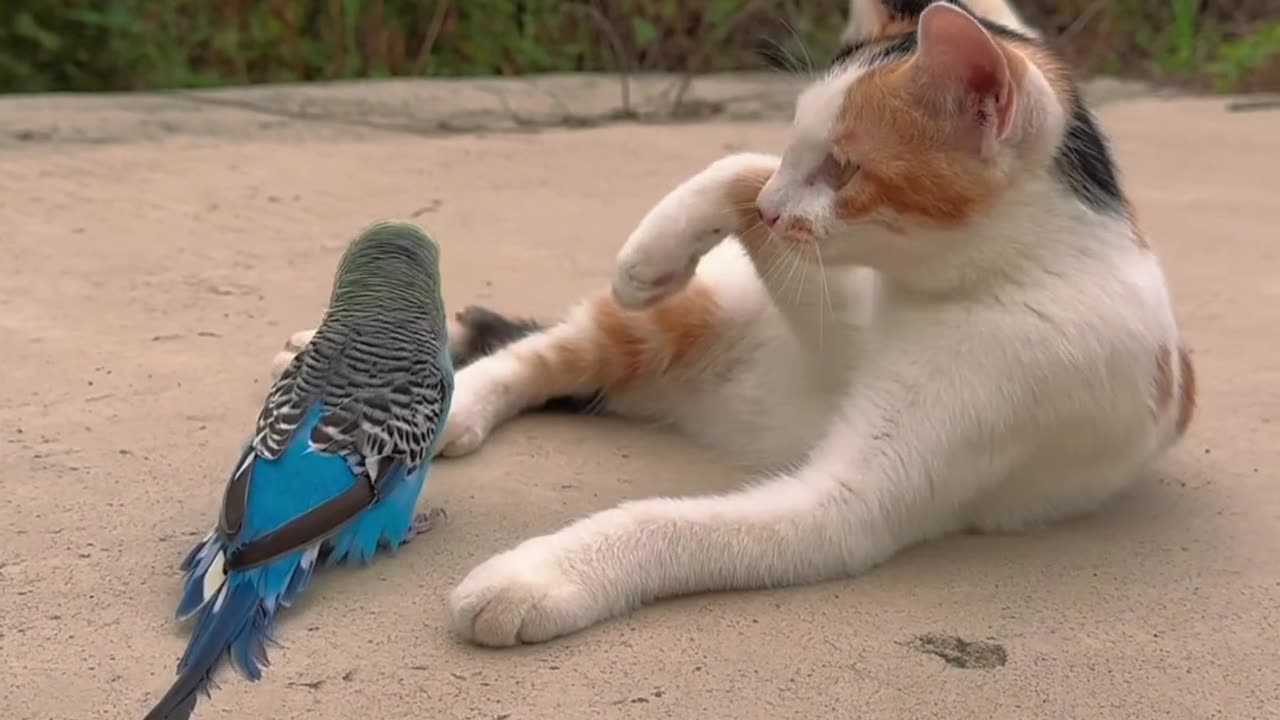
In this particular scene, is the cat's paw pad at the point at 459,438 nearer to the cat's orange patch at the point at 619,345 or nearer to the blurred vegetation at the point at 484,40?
the cat's orange patch at the point at 619,345

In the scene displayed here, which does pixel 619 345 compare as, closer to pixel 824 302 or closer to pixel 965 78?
pixel 824 302

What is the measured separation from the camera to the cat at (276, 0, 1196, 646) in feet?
5.01

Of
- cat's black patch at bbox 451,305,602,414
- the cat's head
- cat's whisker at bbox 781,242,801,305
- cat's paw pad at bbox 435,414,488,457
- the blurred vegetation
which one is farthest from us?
the blurred vegetation

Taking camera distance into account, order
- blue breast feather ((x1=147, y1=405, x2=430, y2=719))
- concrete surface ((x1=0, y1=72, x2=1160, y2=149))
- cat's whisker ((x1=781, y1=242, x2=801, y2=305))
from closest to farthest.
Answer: blue breast feather ((x1=147, y1=405, x2=430, y2=719)), cat's whisker ((x1=781, y1=242, x2=801, y2=305)), concrete surface ((x1=0, y1=72, x2=1160, y2=149))

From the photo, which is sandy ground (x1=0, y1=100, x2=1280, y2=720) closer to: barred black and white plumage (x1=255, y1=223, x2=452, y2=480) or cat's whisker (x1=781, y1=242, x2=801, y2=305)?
barred black and white plumage (x1=255, y1=223, x2=452, y2=480)

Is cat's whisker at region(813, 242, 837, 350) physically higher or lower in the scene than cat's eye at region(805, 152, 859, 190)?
lower

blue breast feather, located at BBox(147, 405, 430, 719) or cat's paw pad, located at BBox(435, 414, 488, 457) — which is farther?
cat's paw pad, located at BBox(435, 414, 488, 457)

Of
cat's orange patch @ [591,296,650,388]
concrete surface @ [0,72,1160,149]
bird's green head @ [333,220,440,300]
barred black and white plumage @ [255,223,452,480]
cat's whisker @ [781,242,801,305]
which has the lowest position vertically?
concrete surface @ [0,72,1160,149]

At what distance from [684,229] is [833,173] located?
11.1 inches

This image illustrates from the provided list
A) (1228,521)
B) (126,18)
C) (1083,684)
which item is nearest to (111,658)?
(1083,684)

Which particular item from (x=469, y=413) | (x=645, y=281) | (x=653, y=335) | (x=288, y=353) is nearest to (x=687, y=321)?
(x=653, y=335)

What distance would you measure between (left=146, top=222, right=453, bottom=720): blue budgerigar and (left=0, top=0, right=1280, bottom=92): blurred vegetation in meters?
4.21

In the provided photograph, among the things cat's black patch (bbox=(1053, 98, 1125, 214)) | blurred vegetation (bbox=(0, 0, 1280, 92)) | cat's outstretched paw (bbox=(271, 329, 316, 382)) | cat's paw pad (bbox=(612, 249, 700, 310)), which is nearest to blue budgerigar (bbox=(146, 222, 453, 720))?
cat's paw pad (bbox=(612, 249, 700, 310))

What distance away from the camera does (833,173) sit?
166cm
